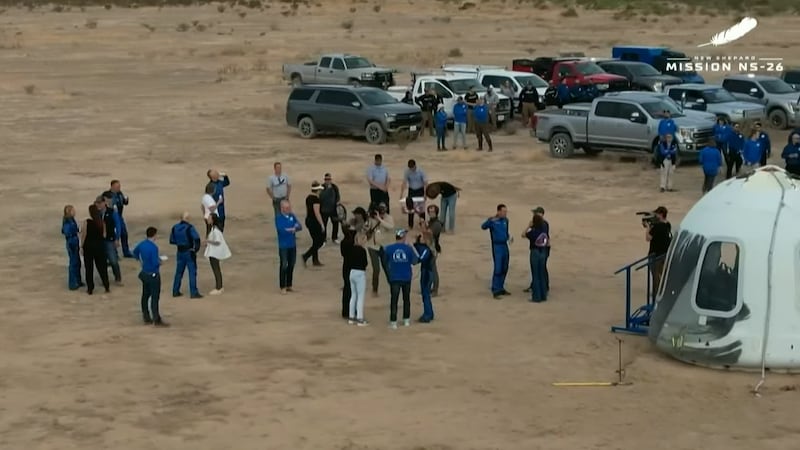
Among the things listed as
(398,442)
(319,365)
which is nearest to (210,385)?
(319,365)

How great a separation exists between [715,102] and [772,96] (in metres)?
2.38

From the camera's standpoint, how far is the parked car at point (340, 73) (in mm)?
45281

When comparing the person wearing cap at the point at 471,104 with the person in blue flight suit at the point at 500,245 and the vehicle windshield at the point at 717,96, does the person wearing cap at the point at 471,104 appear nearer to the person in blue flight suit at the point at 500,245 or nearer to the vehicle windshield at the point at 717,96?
the vehicle windshield at the point at 717,96

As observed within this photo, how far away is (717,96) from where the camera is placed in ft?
112

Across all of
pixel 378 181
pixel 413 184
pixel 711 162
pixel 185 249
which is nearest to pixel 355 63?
pixel 711 162

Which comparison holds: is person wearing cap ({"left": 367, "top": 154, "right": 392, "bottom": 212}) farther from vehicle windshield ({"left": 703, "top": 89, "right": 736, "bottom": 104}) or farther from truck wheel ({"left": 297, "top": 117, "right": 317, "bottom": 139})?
vehicle windshield ({"left": 703, "top": 89, "right": 736, "bottom": 104})

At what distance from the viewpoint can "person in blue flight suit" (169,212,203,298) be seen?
17922 mm

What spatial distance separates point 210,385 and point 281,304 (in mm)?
3785

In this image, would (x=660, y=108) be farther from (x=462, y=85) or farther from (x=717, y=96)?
(x=462, y=85)

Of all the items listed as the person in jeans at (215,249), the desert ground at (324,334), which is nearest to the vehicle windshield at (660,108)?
the desert ground at (324,334)

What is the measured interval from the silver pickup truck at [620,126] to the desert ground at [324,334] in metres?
0.65

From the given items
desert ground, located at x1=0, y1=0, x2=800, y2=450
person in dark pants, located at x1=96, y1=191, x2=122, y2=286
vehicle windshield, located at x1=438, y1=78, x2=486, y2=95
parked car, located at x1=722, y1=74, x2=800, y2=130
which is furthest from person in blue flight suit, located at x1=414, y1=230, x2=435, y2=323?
parked car, located at x1=722, y1=74, x2=800, y2=130

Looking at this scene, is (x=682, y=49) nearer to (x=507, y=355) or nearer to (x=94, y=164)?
(x=94, y=164)

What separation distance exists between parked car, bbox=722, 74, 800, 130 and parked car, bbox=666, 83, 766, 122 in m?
0.92
